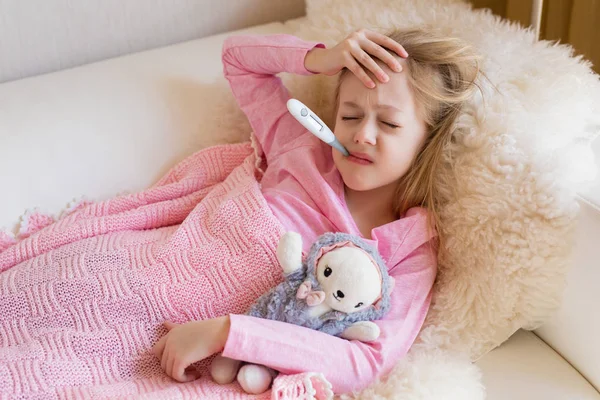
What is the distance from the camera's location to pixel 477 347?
1.00 metres

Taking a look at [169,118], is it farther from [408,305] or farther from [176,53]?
[408,305]

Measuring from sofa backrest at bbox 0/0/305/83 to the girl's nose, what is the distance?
2.00ft

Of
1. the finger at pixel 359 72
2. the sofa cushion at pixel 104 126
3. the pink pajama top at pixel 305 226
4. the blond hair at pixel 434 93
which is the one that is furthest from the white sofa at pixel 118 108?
the finger at pixel 359 72

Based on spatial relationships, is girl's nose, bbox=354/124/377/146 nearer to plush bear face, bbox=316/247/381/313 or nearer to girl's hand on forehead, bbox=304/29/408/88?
girl's hand on forehead, bbox=304/29/408/88

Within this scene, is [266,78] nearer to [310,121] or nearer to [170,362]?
[310,121]

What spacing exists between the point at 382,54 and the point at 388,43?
1.3 inches

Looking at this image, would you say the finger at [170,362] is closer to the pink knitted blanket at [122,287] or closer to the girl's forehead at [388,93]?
the pink knitted blanket at [122,287]

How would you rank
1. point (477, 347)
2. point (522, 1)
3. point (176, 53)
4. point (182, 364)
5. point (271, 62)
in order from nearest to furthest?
point (182, 364) < point (477, 347) < point (271, 62) < point (176, 53) < point (522, 1)

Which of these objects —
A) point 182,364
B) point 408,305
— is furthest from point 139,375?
point 408,305

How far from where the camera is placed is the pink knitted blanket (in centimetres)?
89

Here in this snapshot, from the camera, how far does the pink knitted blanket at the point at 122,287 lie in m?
0.89

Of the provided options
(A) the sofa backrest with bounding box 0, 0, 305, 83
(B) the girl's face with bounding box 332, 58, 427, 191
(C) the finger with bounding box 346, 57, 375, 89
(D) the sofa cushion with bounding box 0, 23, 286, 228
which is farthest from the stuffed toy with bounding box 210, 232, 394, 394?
(A) the sofa backrest with bounding box 0, 0, 305, 83

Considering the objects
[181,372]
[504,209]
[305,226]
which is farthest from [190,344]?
[504,209]

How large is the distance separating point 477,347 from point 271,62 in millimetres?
623
